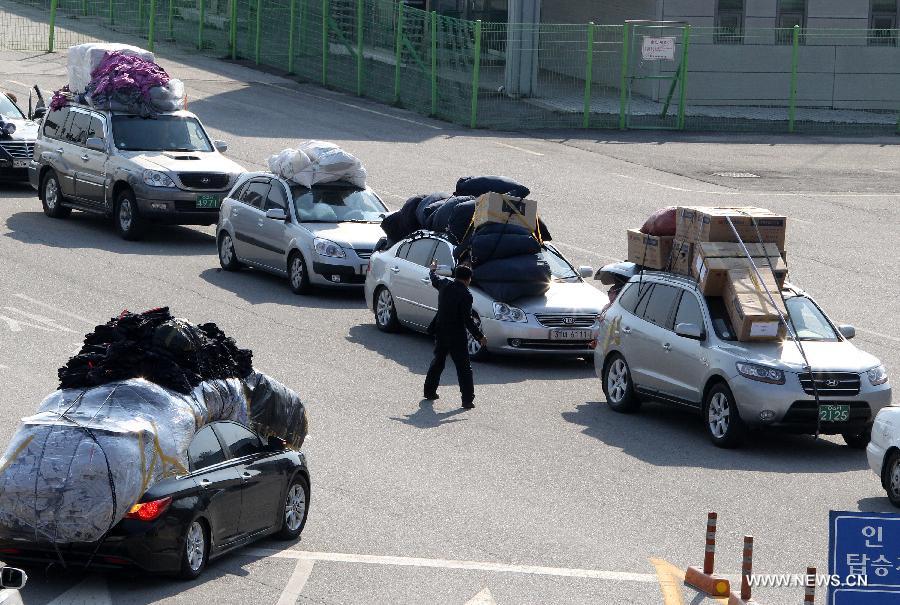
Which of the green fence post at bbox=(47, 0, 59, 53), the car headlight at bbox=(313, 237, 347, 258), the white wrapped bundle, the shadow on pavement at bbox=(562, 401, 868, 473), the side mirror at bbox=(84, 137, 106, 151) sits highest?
the green fence post at bbox=(47, 0, 59, 53)

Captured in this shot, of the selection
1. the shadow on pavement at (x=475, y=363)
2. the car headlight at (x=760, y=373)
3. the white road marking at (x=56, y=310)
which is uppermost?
the car headlight at (x=760, y=373)

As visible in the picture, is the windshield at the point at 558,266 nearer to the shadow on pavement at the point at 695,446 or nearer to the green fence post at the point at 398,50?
the shadow on pavement at the point at 695,446

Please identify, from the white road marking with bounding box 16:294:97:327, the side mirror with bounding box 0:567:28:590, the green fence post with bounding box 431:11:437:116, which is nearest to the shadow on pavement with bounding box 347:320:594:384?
the white road marking with bounding box 16:294:97:327

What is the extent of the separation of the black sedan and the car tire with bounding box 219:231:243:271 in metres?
12.4

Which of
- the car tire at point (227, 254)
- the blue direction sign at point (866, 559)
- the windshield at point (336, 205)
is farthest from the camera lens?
the car tire at point (227, 254)

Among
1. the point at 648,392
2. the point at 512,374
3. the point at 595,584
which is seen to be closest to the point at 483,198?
the point at 512,374

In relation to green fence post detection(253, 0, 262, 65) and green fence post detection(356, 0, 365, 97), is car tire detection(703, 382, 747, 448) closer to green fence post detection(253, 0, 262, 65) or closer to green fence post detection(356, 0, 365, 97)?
green fence post detection(356, 0, 365, 97)

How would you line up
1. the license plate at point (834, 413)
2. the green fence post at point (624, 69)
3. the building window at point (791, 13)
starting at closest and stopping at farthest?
the license plate at point (834, 413), the green fence post at point (624, 69), the building window at point (791, 13)

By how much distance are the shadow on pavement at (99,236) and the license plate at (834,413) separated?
12405 millimetres

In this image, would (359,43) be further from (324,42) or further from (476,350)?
(476,350)

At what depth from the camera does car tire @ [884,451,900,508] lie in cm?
1363

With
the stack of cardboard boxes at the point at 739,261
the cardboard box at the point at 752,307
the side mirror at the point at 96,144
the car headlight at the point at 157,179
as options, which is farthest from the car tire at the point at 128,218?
the cardboard box at the point at 752,307

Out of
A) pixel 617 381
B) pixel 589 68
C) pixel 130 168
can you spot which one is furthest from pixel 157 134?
pixel 589 68

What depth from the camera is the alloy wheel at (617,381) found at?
17516 mm
